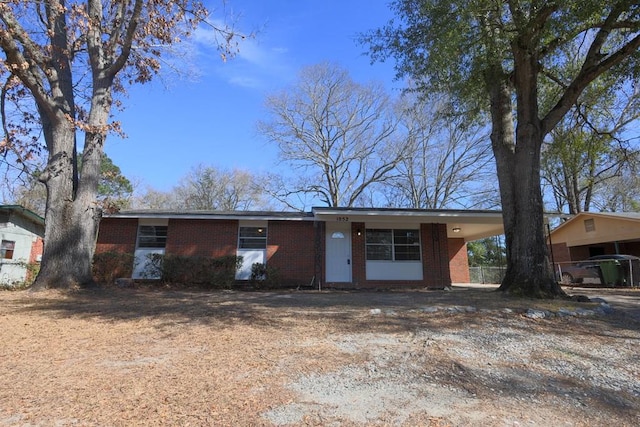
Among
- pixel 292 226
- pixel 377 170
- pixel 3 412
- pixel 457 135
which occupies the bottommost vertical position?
pixel 3 412

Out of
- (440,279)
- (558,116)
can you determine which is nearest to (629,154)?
(558,116)

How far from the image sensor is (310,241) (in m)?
14.5

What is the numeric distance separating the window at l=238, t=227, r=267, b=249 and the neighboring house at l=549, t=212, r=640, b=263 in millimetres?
13839

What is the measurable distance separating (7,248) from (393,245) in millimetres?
14805

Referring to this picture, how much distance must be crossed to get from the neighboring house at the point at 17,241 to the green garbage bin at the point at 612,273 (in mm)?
21243

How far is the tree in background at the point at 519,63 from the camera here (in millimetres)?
8250

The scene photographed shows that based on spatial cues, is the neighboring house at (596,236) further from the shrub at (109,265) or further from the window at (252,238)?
the shrub at (109,265)

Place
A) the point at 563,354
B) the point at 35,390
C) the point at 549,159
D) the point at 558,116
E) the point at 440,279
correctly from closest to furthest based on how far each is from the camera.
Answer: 1. the point at 35,390
2. the point at 563,354
3. the point at 558,116
4. the point at 549,159
5. the point at 440,279

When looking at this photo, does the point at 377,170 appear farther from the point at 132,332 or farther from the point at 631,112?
the point at 132,332

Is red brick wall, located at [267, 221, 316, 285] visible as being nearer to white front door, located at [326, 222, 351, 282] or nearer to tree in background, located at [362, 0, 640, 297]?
white front door, located at [326, 222, 351, 282]

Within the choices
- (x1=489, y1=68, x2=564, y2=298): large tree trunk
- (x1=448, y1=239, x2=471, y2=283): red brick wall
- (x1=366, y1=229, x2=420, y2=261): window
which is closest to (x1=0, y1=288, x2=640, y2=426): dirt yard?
(x1=489, y1=68, x2=564, y2=298): large tree trunk

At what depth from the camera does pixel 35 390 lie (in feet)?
10.2

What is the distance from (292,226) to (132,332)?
380 inches

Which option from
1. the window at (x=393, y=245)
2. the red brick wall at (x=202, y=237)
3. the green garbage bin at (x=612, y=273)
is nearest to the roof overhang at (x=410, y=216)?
the window at (x=393, y=245)
